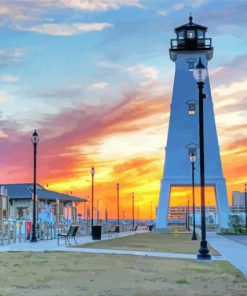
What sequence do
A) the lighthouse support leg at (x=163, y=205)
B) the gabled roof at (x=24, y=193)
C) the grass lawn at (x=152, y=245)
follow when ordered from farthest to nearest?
1. the gabled roof at (x=24, y=193)
2. the lighthouse support leg at (x=163, y=205)
3. the grass lawn at (x=152, y=245)

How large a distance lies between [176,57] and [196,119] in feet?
23.4

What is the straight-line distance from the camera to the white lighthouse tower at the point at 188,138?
193ft

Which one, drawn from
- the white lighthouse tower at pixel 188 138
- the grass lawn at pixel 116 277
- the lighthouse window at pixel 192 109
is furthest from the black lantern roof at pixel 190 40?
the grass lawn at pixel 116 277

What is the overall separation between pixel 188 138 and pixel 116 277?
46.6 m

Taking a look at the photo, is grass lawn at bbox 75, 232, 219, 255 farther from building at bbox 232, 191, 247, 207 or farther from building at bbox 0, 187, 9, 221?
building at bbox 232, 191, 247, 207

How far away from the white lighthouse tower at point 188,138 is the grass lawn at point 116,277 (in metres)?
40.8

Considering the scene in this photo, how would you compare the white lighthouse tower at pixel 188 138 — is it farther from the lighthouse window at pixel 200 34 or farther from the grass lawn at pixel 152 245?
the grass lawn at pixel 152 245

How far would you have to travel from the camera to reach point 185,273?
1457cm

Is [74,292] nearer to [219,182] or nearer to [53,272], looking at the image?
[53,272]

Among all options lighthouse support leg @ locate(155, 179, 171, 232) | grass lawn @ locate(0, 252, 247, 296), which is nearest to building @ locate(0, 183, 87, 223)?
lighthouse support leg @ locate(155, 179, 171, 232)

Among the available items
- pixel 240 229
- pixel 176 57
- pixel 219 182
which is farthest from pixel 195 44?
pixel 240 229

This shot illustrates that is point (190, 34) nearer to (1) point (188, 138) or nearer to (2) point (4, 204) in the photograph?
(1) point (188, 138)

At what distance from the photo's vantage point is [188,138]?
59.2 m

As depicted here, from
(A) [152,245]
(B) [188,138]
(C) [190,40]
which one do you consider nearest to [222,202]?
(B) [188,138]
